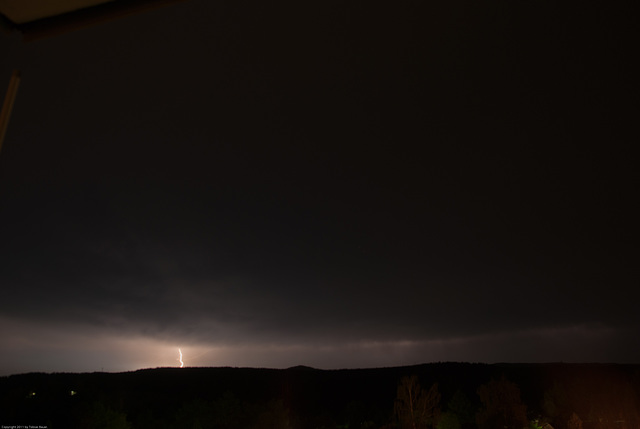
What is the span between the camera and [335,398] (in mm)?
84000

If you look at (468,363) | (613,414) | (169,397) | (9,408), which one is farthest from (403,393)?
(468,363)

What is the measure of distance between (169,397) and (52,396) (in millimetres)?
23217

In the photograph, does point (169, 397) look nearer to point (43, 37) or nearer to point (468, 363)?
point (468, 363)

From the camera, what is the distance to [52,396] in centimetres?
6378

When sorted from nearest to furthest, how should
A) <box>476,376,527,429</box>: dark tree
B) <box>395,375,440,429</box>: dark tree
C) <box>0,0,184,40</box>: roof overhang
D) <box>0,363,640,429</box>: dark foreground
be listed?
<box>0,0,184,40</box>: roof overhang → <box>476,376,527,429</box>: dark tree → <box>395,375,440,429</box>: dark tree → <box>0,363,640,429</box>: dark foreground

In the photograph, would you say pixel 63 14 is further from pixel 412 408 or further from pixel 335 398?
pixel 335 398

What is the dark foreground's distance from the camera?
4484 centimetres

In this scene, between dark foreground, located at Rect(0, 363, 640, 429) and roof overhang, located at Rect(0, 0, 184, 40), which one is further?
dark foreground, located at Rect(0, 363, 640, 429)

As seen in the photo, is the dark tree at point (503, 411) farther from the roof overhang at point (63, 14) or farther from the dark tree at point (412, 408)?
the roof overhang at point (63, 14)

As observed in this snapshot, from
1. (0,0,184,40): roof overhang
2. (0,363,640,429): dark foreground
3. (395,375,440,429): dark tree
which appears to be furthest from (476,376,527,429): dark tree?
(0,0,184,40): roof overhang

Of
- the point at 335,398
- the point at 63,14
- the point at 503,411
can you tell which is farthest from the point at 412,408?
the point at 335,398

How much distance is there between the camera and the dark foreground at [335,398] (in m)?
44.8

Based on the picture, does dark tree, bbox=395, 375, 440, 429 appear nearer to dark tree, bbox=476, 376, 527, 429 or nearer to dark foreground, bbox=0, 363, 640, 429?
dark foreground, bbox=0, 363, 640, 429

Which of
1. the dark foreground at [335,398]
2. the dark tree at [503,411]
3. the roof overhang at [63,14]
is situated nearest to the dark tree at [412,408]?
the dark foreground at [335,398]
